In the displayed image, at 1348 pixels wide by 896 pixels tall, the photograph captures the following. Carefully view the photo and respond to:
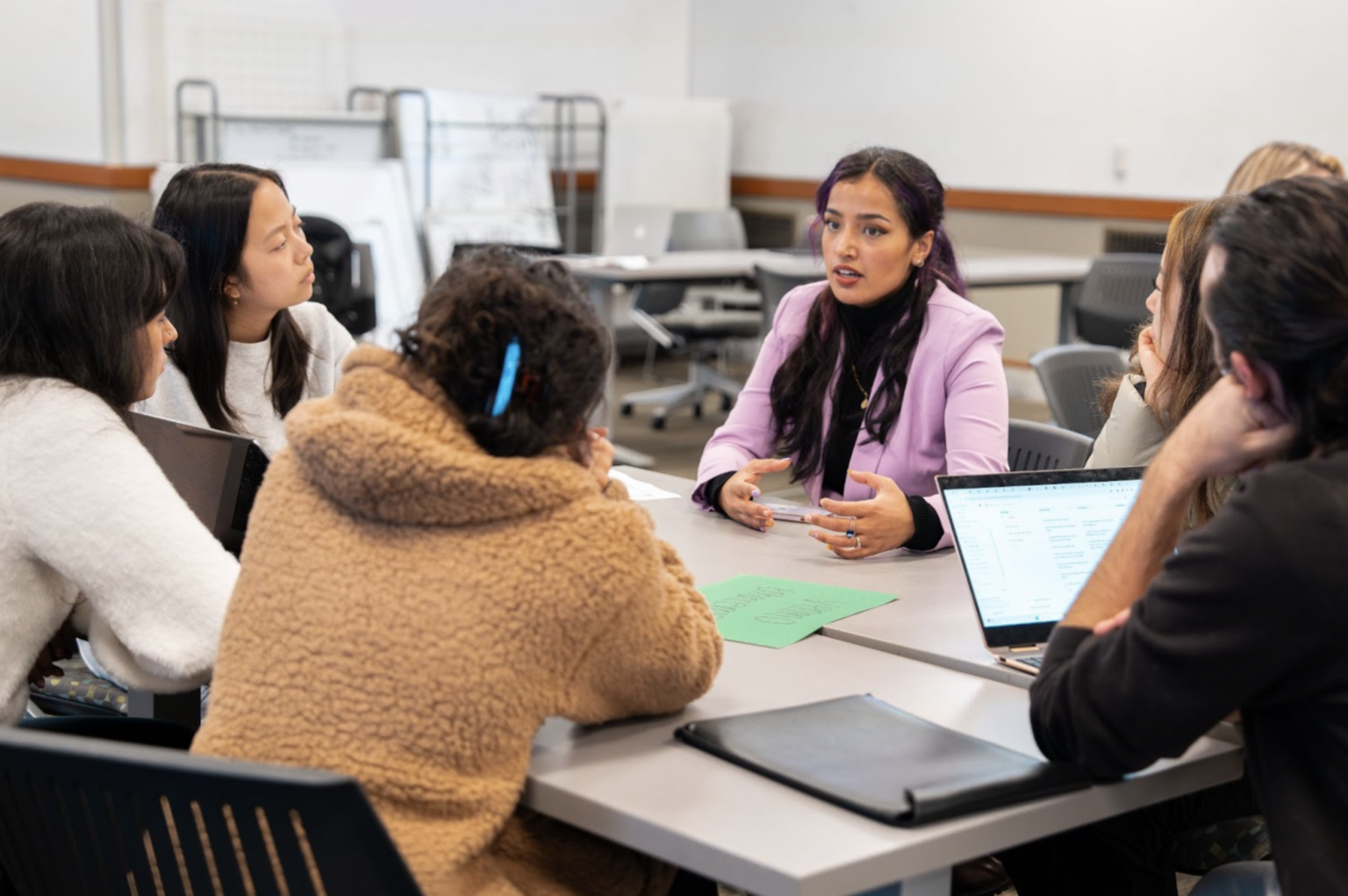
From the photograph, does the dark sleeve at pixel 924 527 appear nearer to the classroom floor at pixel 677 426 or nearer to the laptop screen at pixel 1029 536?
the laptop screen at pixel 1029 536

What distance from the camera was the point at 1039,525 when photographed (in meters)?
1.74

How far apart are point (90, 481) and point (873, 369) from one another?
1.38 meters

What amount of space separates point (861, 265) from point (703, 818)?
4.74 ft

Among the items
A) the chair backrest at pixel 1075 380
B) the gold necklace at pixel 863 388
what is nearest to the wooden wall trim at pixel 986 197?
the chair backrest at pixel 1075 380

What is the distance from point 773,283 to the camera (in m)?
5.71

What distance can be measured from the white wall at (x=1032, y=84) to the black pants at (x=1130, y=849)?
5.16 metres

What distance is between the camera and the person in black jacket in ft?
3.74

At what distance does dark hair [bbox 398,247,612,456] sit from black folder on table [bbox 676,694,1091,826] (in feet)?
1.11

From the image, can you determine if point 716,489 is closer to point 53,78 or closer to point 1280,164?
point 1280,164

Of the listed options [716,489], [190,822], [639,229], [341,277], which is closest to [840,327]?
[716,489]

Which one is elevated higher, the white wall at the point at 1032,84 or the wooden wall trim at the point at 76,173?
the white wall at the point at 1032,84

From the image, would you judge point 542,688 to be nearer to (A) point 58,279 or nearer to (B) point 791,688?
(B) point 791,688

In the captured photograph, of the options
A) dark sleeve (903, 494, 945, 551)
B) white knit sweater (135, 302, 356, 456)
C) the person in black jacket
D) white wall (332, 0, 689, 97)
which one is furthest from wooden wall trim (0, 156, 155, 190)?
the person in black jacket

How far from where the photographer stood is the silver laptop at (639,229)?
645cm
